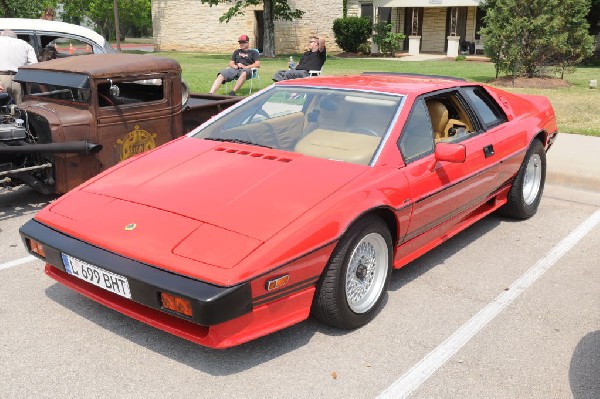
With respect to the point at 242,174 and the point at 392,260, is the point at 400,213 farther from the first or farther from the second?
the point at 242,174

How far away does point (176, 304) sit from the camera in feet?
9.38

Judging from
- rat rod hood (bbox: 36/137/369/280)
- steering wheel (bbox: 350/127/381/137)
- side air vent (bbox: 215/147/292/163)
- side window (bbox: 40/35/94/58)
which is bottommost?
rat rod hood (bbox: 36/137/369/280)

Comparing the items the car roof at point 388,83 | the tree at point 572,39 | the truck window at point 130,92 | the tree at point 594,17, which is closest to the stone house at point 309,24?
the tree at point 594,17

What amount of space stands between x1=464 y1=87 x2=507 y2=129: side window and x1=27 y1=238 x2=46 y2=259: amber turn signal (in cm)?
338

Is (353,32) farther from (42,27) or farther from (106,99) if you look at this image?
(106,99)

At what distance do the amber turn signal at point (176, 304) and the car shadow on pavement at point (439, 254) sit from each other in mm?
1763

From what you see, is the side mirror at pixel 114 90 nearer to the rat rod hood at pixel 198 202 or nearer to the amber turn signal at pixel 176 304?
the rat rod hood at pixel 198 202

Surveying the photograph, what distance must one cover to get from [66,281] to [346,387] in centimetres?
169

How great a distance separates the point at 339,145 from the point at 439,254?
144cm

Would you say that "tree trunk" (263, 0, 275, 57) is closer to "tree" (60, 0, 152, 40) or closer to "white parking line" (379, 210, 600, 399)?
"tree" (60, 0, 152, 40)

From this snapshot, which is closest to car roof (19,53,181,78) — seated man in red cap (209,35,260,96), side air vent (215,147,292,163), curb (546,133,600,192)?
side air vent (215,147,292,163)

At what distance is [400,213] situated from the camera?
372 centimetres

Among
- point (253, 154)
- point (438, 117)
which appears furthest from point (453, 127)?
point (253, 154)

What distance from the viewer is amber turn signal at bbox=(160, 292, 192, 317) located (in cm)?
281
